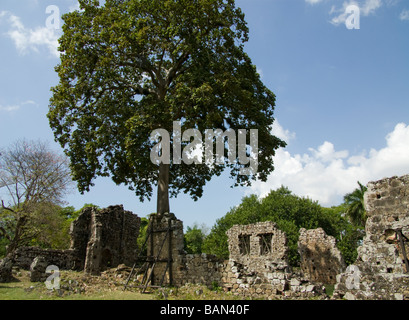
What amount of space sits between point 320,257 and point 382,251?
15537mm

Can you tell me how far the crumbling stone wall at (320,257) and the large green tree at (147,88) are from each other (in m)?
9.77

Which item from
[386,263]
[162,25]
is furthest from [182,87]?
[386,263]

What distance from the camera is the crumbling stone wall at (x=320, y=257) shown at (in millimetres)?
22741

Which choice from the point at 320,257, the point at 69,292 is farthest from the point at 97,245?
the point at 320,257

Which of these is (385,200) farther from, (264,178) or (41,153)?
(41,153)

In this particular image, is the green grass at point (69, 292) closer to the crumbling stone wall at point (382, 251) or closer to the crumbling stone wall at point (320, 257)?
the crumbling stone wall at point (382, 251)

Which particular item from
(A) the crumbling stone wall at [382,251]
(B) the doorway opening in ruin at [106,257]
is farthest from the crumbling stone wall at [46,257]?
(A) the crumbling stone wall at [382,251]

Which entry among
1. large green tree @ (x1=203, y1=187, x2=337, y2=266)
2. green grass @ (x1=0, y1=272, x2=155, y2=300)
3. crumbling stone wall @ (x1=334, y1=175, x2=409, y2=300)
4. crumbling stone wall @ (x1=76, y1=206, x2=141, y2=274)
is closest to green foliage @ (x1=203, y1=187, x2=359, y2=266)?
large green tree @ (x1=203, y1=187, x2=337, y2=266)

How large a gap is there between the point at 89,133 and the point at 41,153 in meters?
11.6

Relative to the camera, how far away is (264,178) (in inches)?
710

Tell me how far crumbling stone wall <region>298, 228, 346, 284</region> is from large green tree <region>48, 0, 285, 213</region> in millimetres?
9773

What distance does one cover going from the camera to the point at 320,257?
23688 millimetres

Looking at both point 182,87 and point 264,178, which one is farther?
point 264,178

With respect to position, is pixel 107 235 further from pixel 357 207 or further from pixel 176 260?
pixel 357 207
